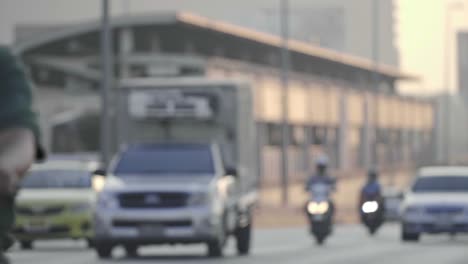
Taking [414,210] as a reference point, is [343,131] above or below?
above

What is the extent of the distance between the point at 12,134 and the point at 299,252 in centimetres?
2248

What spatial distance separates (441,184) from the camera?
32656 millimetres

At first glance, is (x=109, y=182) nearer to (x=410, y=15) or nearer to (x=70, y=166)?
(x=70, y=166)

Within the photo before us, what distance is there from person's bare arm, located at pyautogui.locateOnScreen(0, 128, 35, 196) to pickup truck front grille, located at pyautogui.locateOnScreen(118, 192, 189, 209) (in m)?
19.2

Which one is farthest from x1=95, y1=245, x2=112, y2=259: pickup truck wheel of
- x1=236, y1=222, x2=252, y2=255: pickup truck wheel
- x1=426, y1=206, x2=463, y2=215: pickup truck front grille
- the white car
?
x1=426, y1=206, x2=463, y2=215: pickup truck front grille

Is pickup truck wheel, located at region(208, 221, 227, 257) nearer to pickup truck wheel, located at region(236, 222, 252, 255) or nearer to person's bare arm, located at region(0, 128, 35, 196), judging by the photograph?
pickup truck wheel, located at region(236, 222, 252, 255)

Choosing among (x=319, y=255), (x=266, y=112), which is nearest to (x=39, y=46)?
(x=266, y=112)

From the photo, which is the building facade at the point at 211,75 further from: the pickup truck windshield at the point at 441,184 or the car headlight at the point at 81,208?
the car headlight at the point at 81,208

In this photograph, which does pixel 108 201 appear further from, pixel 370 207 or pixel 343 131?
pixel 343 131

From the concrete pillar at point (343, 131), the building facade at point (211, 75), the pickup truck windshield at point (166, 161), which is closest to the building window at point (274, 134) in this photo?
the building facade at point (211, 75)

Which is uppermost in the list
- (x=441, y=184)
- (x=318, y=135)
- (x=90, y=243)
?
(x=441, y=184)

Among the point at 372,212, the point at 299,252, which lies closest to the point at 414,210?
the point at 372,212

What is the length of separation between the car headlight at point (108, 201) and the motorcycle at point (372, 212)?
11568mm

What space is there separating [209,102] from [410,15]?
4658 inches
